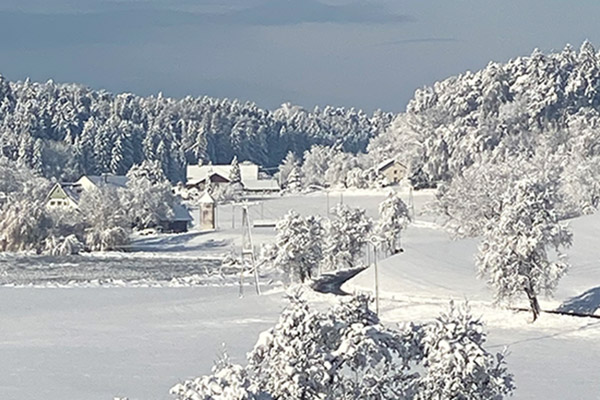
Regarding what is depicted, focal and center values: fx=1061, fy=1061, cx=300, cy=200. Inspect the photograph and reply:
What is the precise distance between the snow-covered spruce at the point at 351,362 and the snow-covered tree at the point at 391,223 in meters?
47.0

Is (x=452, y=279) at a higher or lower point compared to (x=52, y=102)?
lower

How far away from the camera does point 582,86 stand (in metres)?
107

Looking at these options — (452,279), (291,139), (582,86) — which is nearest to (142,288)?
(452,279)

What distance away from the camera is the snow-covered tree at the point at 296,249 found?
4466cm

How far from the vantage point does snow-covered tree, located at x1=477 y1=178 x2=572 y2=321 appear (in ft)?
109

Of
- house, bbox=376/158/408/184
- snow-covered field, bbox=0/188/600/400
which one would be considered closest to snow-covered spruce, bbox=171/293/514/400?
snow-covered field, bbox=0/188/600/400

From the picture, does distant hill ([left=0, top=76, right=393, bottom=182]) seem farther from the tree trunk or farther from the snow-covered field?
the tree trunk

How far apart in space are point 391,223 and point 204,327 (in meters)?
26.8

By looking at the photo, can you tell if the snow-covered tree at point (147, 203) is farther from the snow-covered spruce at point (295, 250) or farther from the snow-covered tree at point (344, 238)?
the snow-covered spruce at point (295, 250)

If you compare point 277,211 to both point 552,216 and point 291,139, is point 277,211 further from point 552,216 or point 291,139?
point 291,139

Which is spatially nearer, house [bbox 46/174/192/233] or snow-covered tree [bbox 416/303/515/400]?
snow-covered tree [bbox 416/303/515/400]

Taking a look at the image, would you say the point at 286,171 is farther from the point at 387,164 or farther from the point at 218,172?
the point at 387,164

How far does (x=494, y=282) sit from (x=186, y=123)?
477 feet

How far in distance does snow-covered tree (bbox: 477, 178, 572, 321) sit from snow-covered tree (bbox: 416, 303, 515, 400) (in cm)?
2171
